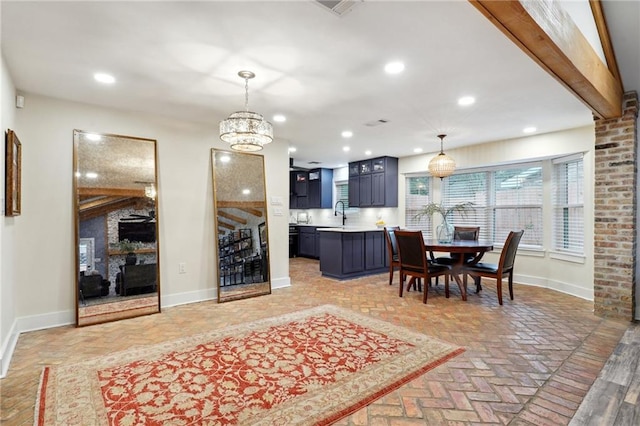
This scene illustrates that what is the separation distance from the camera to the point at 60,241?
11.4 ft

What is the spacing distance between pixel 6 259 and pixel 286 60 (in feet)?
9.24

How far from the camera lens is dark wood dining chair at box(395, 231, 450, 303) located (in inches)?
165

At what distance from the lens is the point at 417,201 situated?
23.1 feet

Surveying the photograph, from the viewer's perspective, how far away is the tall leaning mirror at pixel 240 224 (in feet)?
14.8

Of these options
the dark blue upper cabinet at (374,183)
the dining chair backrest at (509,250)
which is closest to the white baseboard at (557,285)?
the dining chair backrest at (509,250)

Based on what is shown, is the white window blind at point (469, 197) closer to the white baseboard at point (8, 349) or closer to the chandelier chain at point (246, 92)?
the chandelier chain at point (246, 92)

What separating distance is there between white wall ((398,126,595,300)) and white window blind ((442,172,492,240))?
367 mm

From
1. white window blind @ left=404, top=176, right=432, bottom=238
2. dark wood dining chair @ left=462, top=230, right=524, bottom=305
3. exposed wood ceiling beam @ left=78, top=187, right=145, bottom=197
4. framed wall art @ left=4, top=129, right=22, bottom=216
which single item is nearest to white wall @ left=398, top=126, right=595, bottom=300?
white window blind @ left=404, top=176, right=432, bottom=238

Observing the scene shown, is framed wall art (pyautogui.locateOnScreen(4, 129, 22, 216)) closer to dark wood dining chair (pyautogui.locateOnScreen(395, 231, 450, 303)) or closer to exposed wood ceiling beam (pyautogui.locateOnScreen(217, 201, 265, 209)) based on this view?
exposed wood ceiling beam (pyautogui.locateOnScreen(217, 201, 265, 209))

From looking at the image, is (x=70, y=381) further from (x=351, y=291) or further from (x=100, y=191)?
(x=351, y=291)

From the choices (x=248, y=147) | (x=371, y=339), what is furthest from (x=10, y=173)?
(x=371, y=339)

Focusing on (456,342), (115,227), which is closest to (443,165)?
(456,342)

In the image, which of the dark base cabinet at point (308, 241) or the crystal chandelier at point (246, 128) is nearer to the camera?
the crystal chandelier at point (246, 128)

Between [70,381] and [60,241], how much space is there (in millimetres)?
1840
